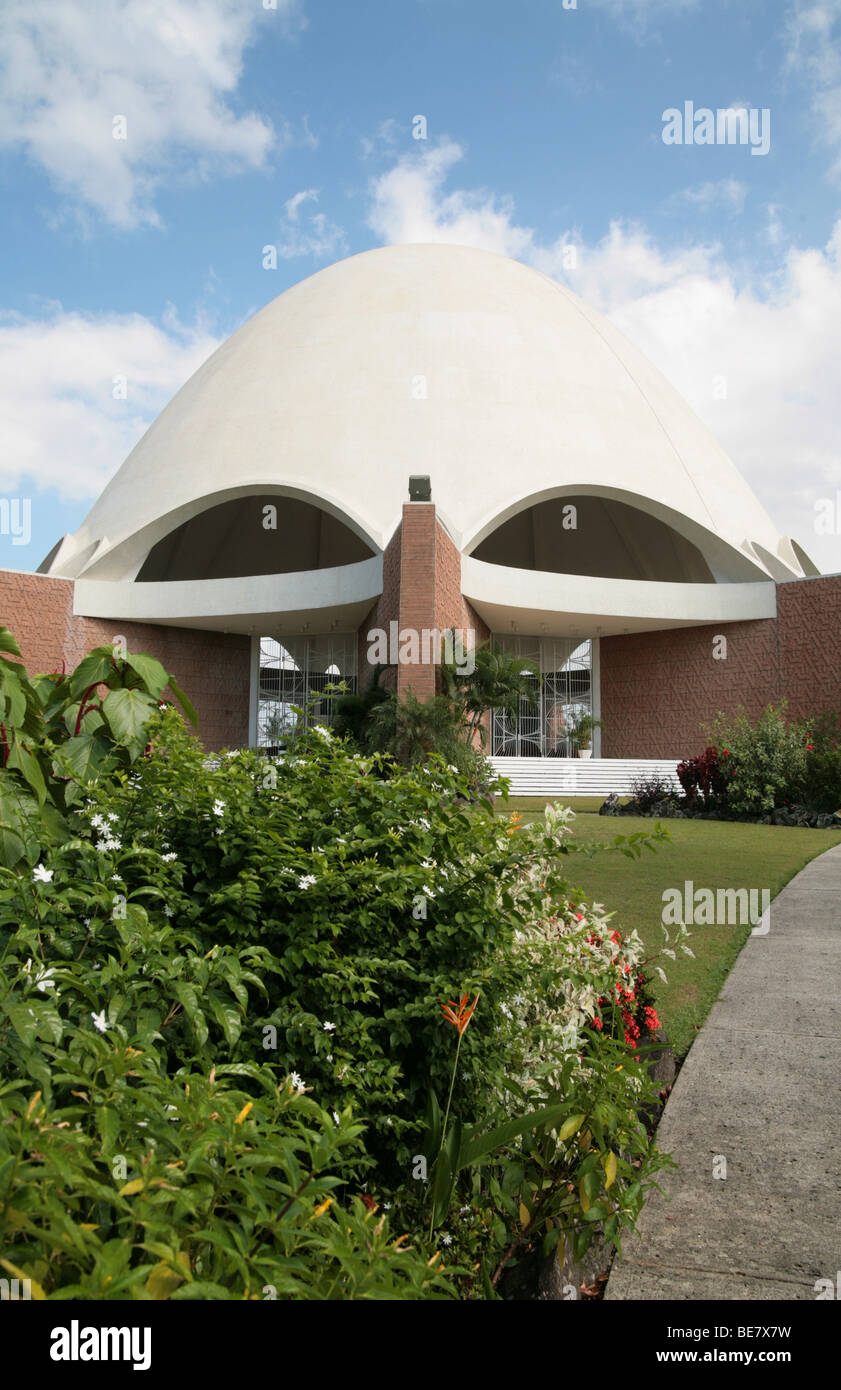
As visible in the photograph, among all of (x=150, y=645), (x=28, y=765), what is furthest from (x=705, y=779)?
(x=28, y=765)

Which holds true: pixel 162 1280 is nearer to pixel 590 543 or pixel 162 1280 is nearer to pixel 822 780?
pixel 822 780

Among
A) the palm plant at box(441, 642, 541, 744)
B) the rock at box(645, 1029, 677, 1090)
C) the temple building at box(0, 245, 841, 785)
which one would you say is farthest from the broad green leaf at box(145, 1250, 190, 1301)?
the temple building at box(0, 245, 841, 785)

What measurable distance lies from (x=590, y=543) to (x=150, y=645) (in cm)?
1633

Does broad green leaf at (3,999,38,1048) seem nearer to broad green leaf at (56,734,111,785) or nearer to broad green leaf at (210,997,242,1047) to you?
broad green leaf at (210,997,242,1047)

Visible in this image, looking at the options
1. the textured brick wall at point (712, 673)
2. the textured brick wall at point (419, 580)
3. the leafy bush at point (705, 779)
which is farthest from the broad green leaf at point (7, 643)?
the textured brick wall at point (712, 673)

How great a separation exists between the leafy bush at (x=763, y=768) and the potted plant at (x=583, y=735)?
31.7 feet

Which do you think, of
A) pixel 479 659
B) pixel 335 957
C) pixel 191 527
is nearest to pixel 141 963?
pixel 335 957

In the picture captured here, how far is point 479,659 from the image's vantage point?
63.3ft

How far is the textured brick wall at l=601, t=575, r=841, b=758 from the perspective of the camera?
2505 cm

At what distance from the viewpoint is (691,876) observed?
9.23 metres

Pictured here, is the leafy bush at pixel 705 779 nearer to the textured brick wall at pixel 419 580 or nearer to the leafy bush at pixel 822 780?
the leafy bush at pixel 822 780

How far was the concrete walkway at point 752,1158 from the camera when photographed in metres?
2.41
